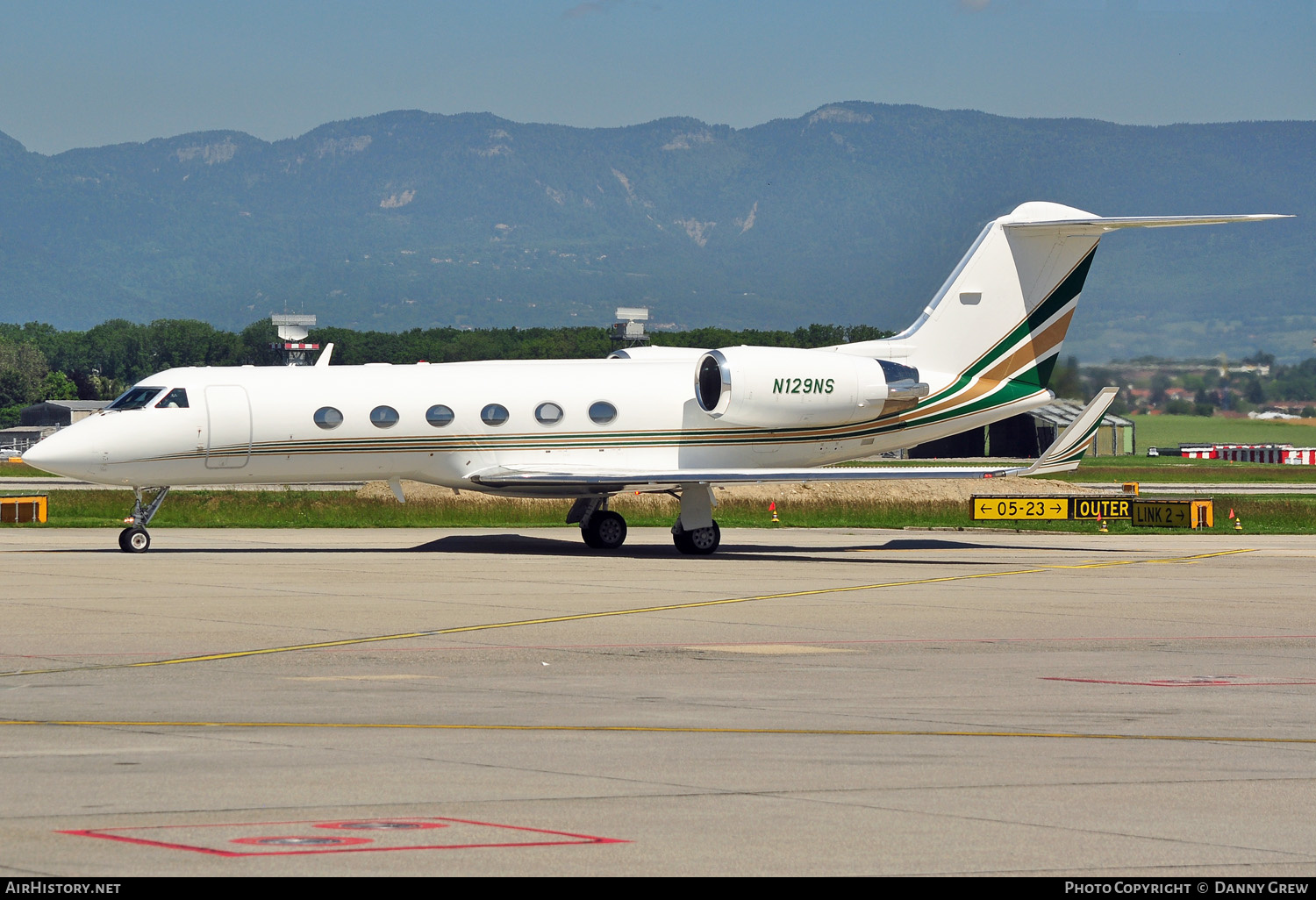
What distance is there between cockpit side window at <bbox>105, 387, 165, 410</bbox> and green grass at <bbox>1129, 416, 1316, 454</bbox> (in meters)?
23.2

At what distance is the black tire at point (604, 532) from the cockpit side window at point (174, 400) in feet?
27.5

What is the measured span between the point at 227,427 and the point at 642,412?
8093mm

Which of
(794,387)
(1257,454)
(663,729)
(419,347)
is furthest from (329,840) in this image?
(419,347)

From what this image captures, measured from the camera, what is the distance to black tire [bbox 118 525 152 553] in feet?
93.9

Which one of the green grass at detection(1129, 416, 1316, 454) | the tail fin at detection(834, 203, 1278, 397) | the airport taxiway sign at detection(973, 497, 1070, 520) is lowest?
the airport taxiway sign at detection(973, 497, 1070, 520)

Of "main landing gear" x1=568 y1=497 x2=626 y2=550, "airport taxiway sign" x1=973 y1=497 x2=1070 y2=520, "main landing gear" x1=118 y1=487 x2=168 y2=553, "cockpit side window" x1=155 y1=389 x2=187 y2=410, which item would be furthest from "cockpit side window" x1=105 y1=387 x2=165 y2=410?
"airport taxiway sign" x1=973 y1=497 x2=1070 y2=520

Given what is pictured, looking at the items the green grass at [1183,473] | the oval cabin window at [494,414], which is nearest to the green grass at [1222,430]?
the oval cabin window at [494,414]

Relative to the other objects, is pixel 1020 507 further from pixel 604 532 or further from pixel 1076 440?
pixel 604 532

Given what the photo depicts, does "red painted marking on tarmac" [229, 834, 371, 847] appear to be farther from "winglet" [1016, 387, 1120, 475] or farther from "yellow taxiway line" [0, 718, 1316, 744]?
"winglet" [1016, 387, 1120, 475]

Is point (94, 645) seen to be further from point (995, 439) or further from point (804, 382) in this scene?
point (995, 439)

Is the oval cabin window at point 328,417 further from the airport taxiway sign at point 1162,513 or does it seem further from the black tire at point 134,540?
the airport taxiway sign at point 1162,513

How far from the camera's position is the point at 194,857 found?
708 cm

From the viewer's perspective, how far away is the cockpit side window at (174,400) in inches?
1113

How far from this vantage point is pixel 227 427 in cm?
2825
